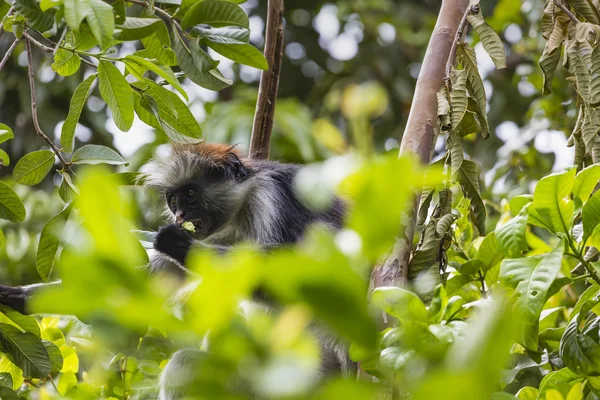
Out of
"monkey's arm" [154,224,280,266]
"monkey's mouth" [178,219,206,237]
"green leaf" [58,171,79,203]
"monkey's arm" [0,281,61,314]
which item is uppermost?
"green leaf" [58,171,79,203]

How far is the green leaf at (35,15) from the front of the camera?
75.2 inches

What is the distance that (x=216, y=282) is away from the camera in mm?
625

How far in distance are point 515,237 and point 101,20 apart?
1.08 metres

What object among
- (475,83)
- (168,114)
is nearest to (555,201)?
(475,83)

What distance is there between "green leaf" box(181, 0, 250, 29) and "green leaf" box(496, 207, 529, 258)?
1013mm

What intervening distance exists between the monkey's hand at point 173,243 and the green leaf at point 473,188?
131 centimetres

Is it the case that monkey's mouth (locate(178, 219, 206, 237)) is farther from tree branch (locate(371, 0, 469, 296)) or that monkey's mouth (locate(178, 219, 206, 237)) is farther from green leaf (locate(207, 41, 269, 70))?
tree branch (locate(371, 0, 469, 296))

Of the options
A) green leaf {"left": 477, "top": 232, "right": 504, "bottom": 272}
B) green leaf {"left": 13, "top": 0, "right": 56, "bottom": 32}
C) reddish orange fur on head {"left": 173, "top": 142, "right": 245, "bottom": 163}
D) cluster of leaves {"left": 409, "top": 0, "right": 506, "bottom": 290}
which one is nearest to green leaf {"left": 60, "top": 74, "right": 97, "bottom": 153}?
green leaf {"left": 13, "top": 0, "right": 56, "bottom": 32}

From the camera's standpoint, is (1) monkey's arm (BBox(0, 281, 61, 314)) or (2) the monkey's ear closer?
(1) monkey's arm (BBox(0, 281, 61, 314))

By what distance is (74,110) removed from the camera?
236cm

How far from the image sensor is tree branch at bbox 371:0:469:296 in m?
2.06

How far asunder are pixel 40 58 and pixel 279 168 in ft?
14.2

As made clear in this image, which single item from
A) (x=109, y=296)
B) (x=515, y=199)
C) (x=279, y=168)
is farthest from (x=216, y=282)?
(x=279, y=168)

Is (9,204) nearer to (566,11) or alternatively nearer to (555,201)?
(555,201)
